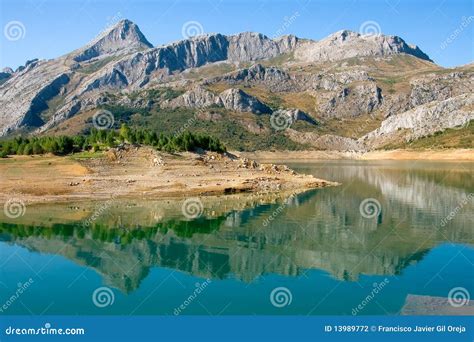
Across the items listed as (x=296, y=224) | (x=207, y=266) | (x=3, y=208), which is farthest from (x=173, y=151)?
(x=207, y=266)

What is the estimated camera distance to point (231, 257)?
35.0 metres

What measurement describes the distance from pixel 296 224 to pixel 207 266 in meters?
16.6

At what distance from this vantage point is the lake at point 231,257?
84.8 feet

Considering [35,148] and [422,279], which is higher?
[35,148]

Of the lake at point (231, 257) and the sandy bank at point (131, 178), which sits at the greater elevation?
the sandy bank at point (131, 178)

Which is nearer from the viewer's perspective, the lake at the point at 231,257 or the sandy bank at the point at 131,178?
Answer: the lake at the point at 231,257

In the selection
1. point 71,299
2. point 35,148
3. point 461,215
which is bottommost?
point 71,299

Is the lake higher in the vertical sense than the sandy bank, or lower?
lower

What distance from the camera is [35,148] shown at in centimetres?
7750

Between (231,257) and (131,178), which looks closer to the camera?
(231,257)

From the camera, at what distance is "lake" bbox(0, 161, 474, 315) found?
25.8m

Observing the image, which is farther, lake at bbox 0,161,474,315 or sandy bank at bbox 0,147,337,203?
sandy bank at bbox 0,147,337,203

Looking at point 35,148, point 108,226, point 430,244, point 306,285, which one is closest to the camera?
point 306,285

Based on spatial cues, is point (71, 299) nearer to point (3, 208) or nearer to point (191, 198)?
point (3, 208)
